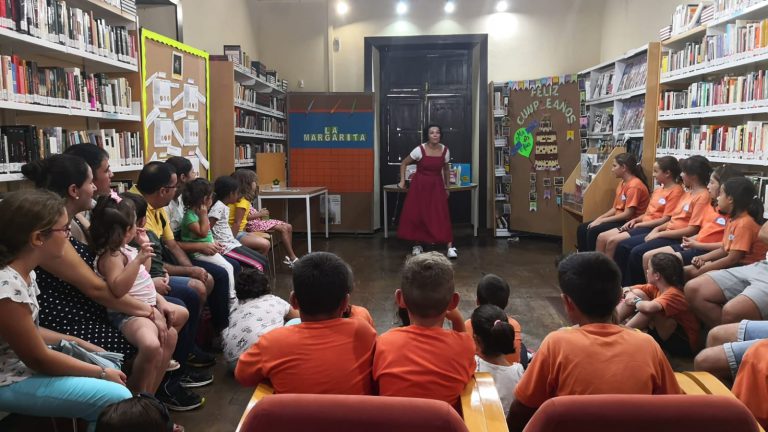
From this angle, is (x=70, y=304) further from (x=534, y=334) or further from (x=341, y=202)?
(x=341, y=202)

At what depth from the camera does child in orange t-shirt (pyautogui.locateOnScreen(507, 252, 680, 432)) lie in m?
1.48

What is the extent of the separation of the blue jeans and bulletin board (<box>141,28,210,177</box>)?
2.55m

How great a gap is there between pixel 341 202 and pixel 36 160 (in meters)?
4.95

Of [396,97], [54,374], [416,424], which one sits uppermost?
[396,97]

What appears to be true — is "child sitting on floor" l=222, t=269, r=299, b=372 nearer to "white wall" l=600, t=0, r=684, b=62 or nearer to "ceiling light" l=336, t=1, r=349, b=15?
"white wall" l=600, t=0, r=684, b=62

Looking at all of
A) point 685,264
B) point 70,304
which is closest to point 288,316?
point 70,304

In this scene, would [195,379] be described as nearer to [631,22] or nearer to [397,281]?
[397,281]

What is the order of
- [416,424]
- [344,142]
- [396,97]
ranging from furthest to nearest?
[396,97], [344,142], [416,424]

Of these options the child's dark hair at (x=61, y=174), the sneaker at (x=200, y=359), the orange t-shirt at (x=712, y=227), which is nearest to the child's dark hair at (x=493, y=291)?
the sneaker at (x=200, y=359)

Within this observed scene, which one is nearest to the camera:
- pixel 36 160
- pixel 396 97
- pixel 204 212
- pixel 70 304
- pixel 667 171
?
pixel 70 304

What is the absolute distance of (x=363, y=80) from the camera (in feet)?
26.4

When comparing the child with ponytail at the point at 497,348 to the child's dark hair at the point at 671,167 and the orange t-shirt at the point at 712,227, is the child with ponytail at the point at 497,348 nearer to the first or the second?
the orange t-shirt at the point at 712,227

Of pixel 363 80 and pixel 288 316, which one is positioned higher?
pixel 363 80

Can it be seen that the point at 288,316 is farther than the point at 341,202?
No
